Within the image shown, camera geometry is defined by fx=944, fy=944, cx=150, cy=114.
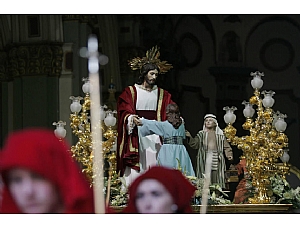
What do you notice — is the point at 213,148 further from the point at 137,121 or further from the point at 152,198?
the point at 152,198

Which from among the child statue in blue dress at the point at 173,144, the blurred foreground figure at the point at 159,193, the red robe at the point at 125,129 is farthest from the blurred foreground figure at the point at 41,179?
the red robe at the point at 125,129

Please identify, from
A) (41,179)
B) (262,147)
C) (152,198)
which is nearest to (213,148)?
(262,147)

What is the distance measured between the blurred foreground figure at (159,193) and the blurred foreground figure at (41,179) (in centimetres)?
31

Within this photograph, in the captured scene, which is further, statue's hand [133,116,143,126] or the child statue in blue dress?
statue's hand [133,116,143,126]

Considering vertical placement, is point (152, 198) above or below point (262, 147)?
below

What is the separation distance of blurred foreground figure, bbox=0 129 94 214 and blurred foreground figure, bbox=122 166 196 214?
31 cm

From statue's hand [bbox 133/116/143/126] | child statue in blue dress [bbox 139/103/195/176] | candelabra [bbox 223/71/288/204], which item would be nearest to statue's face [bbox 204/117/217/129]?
candelabra [bbox 223/71/288/204]

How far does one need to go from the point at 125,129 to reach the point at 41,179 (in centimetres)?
553

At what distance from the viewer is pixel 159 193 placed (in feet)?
15.3

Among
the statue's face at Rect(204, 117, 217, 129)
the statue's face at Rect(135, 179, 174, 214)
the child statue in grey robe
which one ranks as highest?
the statue's face at Rect(204, 117, 217, 129)

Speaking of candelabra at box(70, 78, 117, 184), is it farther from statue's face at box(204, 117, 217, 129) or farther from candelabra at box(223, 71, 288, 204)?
candelabra at box(223, 71, 288, 204)

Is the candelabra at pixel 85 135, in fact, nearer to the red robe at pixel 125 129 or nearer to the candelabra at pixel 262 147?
the red robe at pixel 125 129

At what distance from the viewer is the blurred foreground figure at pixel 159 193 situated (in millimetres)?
4586

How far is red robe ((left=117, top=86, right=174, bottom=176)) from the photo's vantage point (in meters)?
9.84
